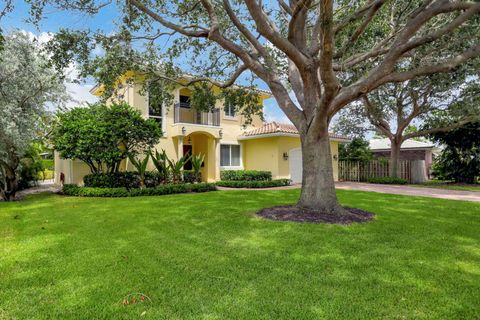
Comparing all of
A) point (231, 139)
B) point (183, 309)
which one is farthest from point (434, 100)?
point (183, 309)

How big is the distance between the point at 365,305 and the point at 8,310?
13.9ft

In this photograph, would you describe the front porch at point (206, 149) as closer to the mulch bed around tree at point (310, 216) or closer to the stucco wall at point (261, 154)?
the stucco wall at point (261, 154)

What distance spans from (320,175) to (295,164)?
45.1ft

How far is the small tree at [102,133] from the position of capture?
14430 millimetres

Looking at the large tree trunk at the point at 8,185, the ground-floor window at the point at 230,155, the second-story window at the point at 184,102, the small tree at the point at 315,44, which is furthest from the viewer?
the ground-floor window at the point at 230,155

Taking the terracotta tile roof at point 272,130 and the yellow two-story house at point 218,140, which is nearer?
the yellow two-story house at point 218,140

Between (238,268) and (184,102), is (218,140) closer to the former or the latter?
(184,102)


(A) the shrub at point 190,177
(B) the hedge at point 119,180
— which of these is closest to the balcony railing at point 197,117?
(A) the shrub at point 190,177

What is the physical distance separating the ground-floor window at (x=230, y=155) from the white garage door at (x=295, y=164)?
13.9 feet

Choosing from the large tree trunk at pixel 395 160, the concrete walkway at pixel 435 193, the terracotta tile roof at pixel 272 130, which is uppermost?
the terracotta tile roof at pixel 272 130

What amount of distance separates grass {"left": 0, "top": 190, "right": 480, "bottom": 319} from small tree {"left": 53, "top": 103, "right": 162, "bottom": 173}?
20.9ft

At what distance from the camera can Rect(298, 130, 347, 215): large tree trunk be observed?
8.95 metres

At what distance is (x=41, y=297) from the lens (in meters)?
3.75

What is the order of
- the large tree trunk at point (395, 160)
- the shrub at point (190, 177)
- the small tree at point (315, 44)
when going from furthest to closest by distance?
the large tree trunk at point (395, 160) → the shrub at point (190, 177) → the small tree at point (315, 44)
